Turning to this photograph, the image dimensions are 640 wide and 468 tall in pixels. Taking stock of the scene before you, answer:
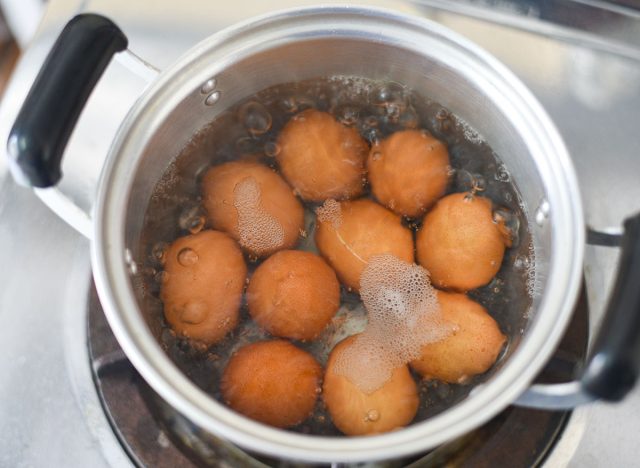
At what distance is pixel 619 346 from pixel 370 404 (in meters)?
0.27

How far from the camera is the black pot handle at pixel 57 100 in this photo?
0.59 meters

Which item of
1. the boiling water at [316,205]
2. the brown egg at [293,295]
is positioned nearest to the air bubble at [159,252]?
the boiling water at [316,205]

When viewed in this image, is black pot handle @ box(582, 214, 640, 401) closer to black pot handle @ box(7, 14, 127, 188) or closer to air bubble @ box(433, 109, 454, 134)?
air bubble @ box(433, 109, 454, 134)

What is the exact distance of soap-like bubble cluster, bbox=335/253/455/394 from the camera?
708mm

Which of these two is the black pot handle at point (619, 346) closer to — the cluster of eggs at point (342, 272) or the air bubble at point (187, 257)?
the cluster of eggs at point (342, 272)

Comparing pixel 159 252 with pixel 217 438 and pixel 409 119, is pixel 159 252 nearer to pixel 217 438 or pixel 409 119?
pixel 217 438

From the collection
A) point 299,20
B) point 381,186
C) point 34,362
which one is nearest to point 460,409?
point 381,186

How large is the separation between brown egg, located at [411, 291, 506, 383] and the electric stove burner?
82 mm

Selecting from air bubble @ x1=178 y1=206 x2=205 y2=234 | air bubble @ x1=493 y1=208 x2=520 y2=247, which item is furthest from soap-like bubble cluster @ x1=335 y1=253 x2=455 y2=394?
air bubble @ x1=178 y1=206 x2=205 y2=234

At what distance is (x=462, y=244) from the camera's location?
73 centimetres

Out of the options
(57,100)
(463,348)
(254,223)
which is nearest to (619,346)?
(463,348)

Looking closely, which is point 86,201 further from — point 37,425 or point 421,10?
point 421,10

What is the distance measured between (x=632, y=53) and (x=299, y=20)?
21.4 inches

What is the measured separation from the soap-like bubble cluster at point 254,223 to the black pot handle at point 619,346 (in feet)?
1.27
